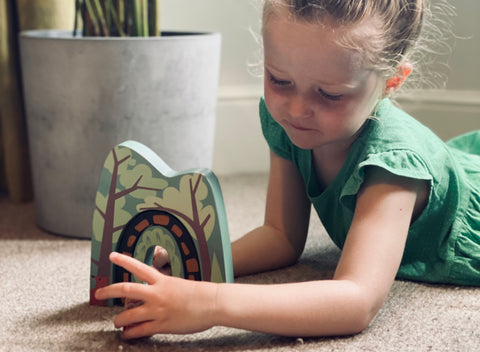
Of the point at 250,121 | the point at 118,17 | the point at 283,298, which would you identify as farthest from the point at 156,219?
the point at 250,121

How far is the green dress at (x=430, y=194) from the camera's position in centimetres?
83

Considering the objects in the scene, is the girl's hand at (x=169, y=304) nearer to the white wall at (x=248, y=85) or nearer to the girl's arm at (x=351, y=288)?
the girl's arm at (x=351, y=288)

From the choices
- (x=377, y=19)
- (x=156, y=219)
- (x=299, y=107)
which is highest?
(x=377, y=19)

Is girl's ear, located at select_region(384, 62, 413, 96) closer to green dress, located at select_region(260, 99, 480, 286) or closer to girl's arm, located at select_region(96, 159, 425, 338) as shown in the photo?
green dress, located at select_region(260, 99, 480, 286)

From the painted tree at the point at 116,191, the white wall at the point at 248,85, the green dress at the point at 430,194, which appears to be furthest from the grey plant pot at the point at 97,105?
the white wall at the point at 248,85

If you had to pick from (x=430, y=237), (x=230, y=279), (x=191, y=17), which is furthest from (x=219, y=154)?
(x=230, y=279)

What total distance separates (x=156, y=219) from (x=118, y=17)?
521mm

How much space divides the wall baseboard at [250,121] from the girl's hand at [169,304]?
0.97 meters

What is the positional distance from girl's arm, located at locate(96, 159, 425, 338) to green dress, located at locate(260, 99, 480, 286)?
0.09 meters

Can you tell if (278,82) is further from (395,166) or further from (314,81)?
(395,166)

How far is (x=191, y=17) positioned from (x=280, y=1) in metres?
0.88

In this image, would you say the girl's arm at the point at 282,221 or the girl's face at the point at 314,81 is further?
the girl's arm at the point at 282,221

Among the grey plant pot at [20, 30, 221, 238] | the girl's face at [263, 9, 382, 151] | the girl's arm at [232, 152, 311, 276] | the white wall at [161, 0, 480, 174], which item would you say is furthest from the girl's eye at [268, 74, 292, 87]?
the white wall at [161, 0, 480, 174]

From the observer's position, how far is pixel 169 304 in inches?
27.2
